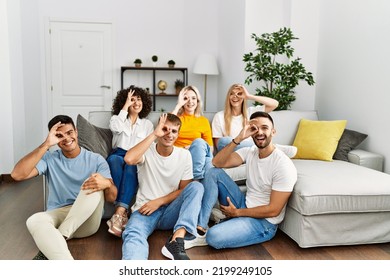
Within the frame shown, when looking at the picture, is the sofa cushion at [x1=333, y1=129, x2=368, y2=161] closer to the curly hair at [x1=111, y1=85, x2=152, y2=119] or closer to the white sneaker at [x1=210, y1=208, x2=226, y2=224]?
the white sneaker at [x1=210, y1=208, x2=226, y2=224]

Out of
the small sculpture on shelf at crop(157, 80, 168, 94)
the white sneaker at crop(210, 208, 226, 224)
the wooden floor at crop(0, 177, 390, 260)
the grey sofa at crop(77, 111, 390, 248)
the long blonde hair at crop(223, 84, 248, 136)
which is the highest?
the small sculpture on shelf at crop(157, 80, 168, 94)

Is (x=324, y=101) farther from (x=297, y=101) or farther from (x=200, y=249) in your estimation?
(x=200, y=249)

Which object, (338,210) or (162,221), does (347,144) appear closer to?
(338,210)

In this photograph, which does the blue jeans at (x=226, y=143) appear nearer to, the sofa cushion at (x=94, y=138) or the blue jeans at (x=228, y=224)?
the blue jeans at (x=228, y=224)

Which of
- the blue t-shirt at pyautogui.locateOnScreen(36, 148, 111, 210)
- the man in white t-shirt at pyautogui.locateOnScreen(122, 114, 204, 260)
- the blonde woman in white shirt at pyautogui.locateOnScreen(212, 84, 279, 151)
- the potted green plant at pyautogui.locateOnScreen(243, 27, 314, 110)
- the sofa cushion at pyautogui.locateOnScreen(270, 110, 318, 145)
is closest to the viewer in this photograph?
the man in white t-shirt at pyautogui.locateOnScreen(122, 114, 204, 260)

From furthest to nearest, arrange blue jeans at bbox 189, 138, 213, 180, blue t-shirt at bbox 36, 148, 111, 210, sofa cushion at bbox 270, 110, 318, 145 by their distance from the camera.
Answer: sofa cushion at bbox 270, 110, 318, 145
blue jeans at bbox 189, 138, 213, 180
blue t-shirt at bbox 36, 148, 111, 210

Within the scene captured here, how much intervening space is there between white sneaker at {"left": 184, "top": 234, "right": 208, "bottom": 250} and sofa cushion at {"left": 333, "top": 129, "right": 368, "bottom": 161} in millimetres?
1598

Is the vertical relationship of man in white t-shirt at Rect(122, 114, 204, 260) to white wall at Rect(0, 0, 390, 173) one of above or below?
below

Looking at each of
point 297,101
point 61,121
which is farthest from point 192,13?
point 61,121

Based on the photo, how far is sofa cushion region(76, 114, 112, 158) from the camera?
10.6 ft

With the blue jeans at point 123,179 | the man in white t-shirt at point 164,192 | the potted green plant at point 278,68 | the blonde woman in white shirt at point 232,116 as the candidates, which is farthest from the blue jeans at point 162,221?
the potted green plant at point 278,68

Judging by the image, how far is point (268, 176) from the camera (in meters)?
2.75

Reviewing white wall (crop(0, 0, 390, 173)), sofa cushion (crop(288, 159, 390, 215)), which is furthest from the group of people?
white wall (crop(0, 0, 390, 173))

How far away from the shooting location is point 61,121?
8.89 ft
